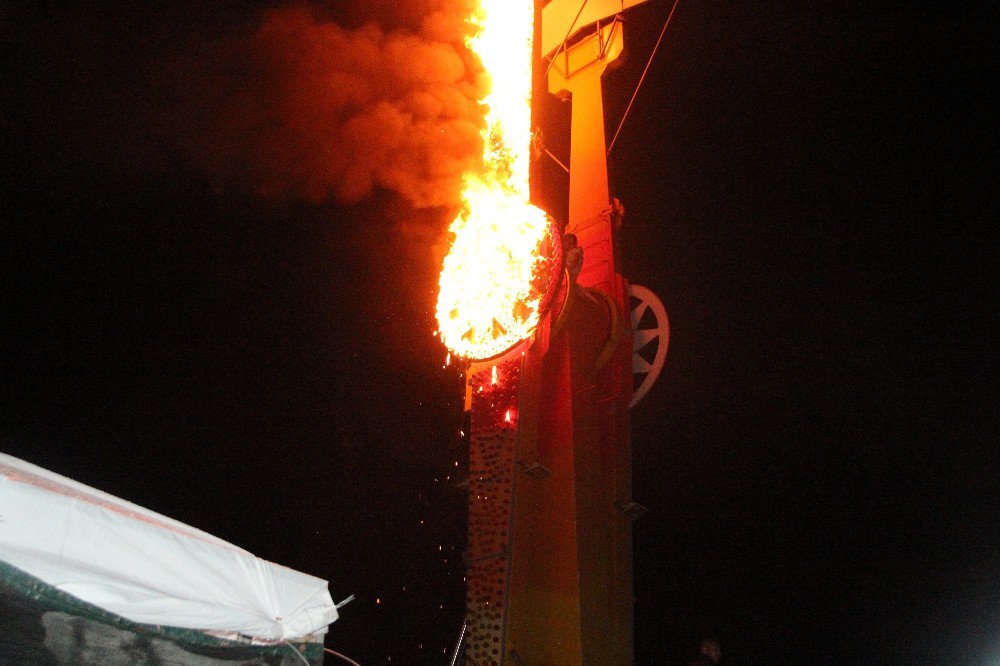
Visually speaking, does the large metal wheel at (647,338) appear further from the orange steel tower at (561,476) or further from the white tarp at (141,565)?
the white tarp at (141,565)

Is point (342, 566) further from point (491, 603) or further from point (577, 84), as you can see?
point (577, 84)

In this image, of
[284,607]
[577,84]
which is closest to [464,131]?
[577,84]

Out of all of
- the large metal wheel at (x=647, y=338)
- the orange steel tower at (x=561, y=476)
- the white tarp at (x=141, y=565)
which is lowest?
the white tarp at (x=141, y=565)

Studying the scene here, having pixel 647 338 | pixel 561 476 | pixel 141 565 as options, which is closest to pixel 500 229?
pixel 647 338

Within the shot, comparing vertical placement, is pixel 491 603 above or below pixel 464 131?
below

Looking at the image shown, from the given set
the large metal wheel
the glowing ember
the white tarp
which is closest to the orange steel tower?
the large metal wheel

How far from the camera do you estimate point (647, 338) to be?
8609 millimetres

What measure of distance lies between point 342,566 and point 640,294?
701 centimetres

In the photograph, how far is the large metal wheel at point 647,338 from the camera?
8359 mm

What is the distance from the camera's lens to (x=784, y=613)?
1159 centimetres

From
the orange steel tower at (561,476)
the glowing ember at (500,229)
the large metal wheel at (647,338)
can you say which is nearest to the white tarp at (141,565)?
the orange steel tower at (561,476)

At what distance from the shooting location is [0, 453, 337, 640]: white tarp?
8.65 ft

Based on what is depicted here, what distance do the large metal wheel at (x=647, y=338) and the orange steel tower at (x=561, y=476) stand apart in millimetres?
16

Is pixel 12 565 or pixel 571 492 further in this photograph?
pixel 571 492
